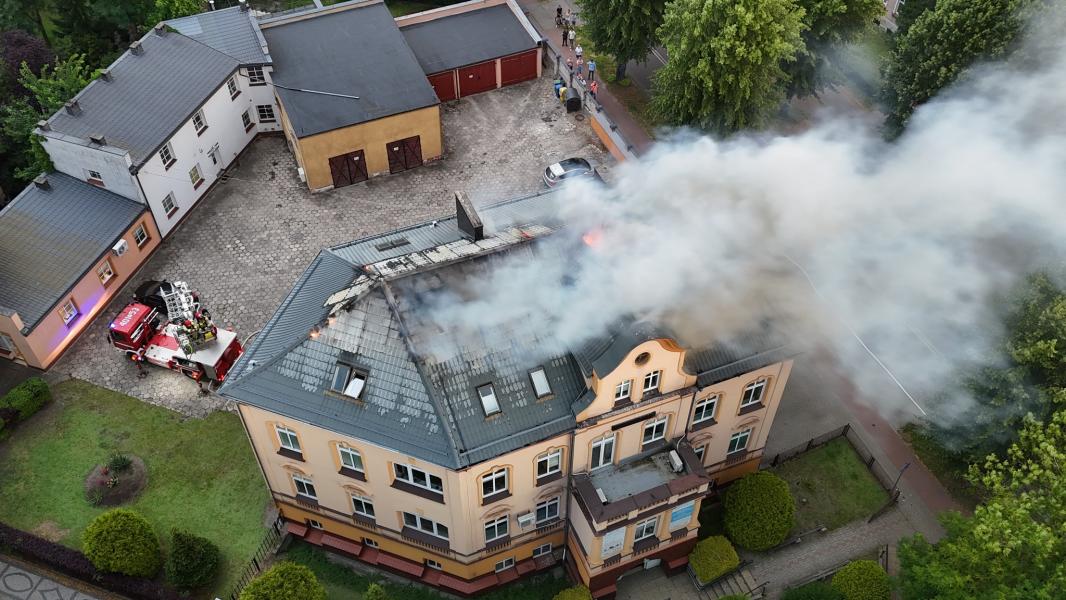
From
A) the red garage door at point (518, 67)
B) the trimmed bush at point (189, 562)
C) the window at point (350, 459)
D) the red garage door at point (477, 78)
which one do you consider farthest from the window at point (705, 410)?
the red garage door at point (518, 67)

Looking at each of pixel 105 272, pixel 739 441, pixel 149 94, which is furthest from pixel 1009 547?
pixel 149 94

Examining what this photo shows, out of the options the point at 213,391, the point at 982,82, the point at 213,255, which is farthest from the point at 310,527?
the point at 982,82

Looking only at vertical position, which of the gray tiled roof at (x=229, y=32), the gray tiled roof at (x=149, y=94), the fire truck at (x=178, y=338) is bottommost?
the fire truck at (x=178, y=338)

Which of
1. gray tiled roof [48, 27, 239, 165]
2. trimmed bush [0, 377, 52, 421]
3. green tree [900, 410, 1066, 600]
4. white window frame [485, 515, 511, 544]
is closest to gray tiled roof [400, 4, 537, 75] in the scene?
gray tiled roof [48, 27, 239, 165]

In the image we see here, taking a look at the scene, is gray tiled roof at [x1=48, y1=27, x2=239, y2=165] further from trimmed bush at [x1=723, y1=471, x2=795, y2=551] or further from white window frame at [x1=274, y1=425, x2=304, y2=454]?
trimmed bush at [x1=723, y1=471, x2=795, y2=551]

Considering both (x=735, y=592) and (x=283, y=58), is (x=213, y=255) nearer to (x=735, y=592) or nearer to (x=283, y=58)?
(x=283, y=58)

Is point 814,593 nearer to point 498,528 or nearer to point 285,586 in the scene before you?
point 498,528

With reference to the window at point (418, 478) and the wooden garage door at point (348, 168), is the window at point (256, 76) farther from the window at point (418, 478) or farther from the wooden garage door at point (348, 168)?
the window at point (418, 478)
